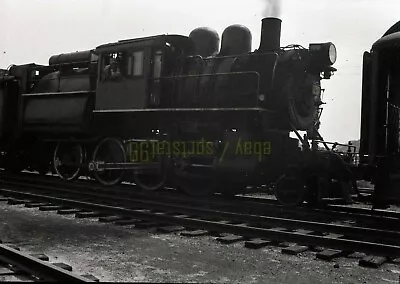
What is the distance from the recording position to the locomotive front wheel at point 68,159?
11641 mm

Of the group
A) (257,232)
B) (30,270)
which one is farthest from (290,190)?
(30,270)

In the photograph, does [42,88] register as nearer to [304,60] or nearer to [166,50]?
[166,50]

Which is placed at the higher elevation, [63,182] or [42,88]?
[42,88]

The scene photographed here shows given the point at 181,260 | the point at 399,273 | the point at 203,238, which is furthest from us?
the point at 203,238

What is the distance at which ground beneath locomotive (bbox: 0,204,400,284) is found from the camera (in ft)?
13.2

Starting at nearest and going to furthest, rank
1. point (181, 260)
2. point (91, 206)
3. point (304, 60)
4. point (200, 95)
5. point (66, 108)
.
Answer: point (181, 260) → point (91, 206) → point (304, 60) → point (200, 95) → point (66, 108)

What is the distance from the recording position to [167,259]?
4.61 metres

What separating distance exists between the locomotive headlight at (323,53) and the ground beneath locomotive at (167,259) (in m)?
4.70

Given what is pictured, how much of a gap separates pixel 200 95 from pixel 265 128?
5.36 feet

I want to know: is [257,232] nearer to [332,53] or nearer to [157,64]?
[332,53]

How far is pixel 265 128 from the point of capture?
8.70 metres

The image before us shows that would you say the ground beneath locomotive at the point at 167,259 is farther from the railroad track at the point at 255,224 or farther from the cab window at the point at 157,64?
the cab window at the point at 157,64

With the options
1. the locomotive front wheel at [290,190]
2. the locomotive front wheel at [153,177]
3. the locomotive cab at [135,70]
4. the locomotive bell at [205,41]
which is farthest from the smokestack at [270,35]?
the locomotive front wheel at [153,177]

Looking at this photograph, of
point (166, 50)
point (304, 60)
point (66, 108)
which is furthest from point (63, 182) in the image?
point (304, 60)
